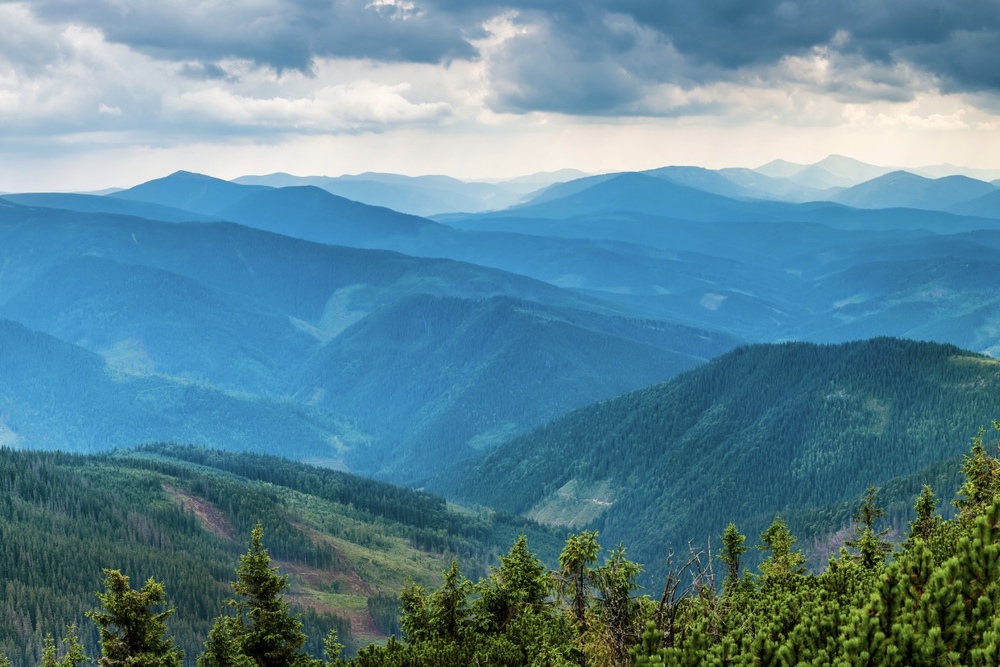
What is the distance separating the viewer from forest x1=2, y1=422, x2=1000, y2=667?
25891mm

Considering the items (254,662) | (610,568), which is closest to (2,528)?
(254,662)

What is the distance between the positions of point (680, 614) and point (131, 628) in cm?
2495

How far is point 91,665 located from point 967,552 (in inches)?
5348

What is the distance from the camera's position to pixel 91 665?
136750mm

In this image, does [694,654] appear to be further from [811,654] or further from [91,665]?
[91,665]

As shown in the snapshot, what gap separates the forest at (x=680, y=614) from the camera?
25.9m

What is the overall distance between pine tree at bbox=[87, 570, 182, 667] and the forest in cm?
6

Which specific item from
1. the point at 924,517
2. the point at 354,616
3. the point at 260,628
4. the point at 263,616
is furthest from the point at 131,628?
the point at 354,616

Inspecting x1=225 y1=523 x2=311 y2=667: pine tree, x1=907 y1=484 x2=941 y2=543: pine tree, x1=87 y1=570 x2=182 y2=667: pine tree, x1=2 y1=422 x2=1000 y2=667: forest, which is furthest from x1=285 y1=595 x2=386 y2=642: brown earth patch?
x1=87 y1=570 x2=182 y2=667: pine tree

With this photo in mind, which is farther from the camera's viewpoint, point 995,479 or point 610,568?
point 995,479

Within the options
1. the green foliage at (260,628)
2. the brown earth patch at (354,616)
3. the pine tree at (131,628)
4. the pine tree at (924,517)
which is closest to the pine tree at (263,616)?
the green foliage at (260,628)

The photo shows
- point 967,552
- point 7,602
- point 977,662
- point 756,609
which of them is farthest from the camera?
point 7,602

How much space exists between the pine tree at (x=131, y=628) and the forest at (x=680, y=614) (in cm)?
6

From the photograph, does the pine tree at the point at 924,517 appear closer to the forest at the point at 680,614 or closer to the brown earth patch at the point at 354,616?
the forest at the point at 680,614
